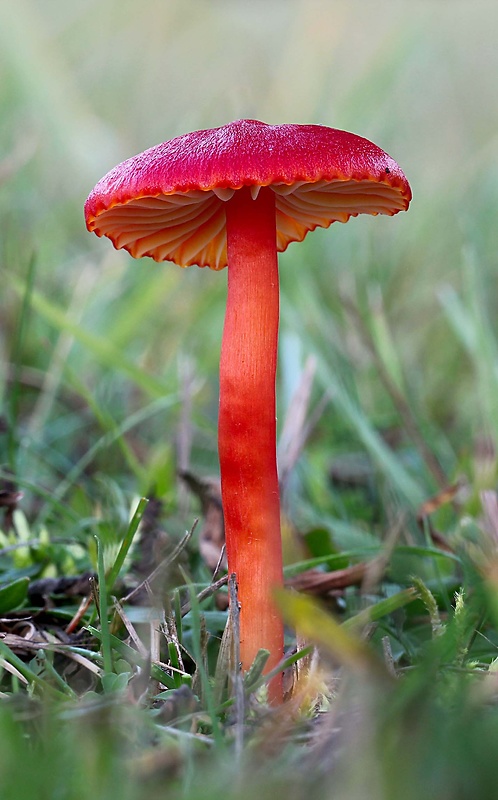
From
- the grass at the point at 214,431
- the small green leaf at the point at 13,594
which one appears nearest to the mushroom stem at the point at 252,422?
the grass at the point at 214,431

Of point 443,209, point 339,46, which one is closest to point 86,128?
point 339,46

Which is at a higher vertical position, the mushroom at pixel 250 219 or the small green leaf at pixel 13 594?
the mushroom at pixel 250 219

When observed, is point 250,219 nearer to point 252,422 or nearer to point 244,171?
point 244,171

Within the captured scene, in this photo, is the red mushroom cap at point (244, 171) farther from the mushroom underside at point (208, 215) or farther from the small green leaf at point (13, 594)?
the small green leaf at point (13, 594)

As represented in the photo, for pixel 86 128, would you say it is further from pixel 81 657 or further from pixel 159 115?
pixel 81 657

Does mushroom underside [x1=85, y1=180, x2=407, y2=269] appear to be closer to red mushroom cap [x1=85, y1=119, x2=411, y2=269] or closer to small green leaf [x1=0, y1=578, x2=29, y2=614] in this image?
red mushroom cap [x1=85, y1=119, x2=411, y2=269]

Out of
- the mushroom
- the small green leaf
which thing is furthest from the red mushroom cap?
the small green leaf
